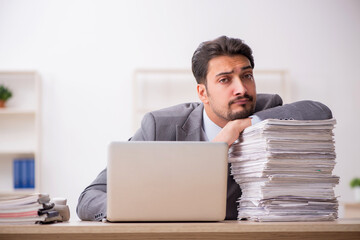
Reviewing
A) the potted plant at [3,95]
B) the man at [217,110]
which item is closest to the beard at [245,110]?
the man at [217,110]

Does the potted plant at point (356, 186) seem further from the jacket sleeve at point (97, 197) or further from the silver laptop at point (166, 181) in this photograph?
the silver laptop at point (166, 181)

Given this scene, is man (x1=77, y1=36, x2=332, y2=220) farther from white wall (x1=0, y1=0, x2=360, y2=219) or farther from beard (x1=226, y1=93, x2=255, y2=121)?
white wall (x1=0, y1=0, x2=360, y2=219)

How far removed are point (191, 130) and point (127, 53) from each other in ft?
9.91

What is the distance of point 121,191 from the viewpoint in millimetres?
1235

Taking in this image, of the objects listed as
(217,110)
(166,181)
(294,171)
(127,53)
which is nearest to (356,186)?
(127,53)

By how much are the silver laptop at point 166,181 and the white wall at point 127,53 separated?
358 centimetres

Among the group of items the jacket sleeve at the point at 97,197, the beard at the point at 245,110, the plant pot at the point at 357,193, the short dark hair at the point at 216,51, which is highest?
the short dark hair at the point at 216,51

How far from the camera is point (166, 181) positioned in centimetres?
124

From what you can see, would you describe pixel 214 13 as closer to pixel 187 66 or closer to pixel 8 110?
pixel 187 66

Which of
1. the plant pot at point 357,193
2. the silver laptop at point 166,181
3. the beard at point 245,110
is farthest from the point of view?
the plant pot at point 357,193

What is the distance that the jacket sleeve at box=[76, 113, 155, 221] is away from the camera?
1576 mm

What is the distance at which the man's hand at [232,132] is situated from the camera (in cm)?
154

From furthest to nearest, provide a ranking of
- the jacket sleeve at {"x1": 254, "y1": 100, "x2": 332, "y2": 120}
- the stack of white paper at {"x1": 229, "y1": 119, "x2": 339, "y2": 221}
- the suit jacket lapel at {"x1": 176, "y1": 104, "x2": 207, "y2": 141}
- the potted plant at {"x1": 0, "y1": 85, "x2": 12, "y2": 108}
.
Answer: the potted plant at {"x1": 0, "y1": 85, "x2": 12, "y2": 108}, the suit jacket lapel at {"x1": 176, "y1": 104, "x2": 207, "y2": 141}, the jacket sleeve at {"x1": 254, "y1": 100, "x2": 332, "y2": 120}, the stack of white paper at {"x1": 229, "y1": 119, "x2": 339, "y2": 221}

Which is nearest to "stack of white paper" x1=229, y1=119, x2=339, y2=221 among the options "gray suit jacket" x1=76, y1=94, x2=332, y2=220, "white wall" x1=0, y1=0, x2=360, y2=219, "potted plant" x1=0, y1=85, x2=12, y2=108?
"gray suit jacket" x1=76, y1=94, x2=332, y2=220
